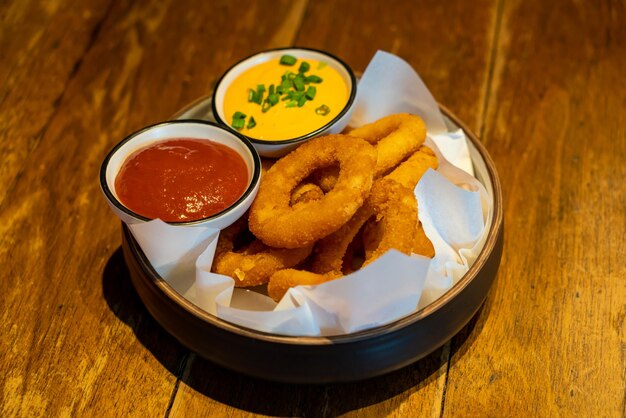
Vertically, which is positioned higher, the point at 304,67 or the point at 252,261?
the point at 304,67

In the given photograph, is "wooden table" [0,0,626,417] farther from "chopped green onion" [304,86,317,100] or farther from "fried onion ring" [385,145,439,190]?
"chopped green onion" [304,86,317,100]

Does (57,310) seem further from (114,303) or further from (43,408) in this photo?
(43,408)

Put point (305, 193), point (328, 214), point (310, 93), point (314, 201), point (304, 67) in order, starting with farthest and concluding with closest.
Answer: point (304, 67) → point (310, 93) → point (305, 193) → point (314, 201) → point (328, 214)

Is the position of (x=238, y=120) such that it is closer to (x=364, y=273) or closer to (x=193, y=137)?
(x=193, y=137)

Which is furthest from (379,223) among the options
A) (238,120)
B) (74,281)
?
(74,281)

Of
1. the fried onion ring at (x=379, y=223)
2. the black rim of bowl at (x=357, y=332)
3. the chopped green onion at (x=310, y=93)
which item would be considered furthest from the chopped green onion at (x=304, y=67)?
the black rim of bowl at (x=357, y=332)

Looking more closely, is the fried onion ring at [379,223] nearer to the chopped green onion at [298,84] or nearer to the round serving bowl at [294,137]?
the round serving bowl at [294,137]

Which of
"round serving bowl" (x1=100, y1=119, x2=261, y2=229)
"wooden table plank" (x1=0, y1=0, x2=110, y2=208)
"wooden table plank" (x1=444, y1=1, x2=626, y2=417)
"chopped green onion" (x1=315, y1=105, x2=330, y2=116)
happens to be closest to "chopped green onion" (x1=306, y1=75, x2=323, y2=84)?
"chopped green onion" (x1=315, y1=105, x2=330, y2=116)
